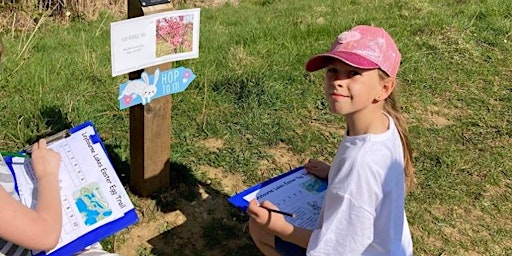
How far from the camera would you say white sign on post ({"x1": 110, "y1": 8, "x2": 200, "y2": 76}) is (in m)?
2.47

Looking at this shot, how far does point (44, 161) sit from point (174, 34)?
78cm

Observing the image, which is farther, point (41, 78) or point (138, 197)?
point (41, 78)

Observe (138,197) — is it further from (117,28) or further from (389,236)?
(389,236)

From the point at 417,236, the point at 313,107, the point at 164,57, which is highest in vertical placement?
the point at 164,57

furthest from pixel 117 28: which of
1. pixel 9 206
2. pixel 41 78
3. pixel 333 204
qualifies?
pixel 41 78

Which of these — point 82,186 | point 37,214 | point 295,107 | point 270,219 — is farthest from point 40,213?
point 295,107

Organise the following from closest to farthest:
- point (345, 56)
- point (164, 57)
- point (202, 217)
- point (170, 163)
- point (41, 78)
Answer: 1. point (345, 56)
2. point (164, 57)
3. point (202, 217)
4. point (170, 163)
5. point (41, 78)

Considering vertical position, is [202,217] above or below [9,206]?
below

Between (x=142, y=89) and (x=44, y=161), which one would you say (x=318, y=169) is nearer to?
(x=142, y=89)

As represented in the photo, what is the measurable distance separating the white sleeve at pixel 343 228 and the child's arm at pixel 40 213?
871 mm

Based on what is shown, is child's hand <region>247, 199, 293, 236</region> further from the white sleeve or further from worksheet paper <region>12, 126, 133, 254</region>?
worksheet paper <region>12, 126, 133, 254</region>

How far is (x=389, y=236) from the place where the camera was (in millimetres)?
2156

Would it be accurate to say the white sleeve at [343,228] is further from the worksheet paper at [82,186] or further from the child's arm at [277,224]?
the worksheet paper at [82,186]

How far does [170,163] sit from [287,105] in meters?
1.02
